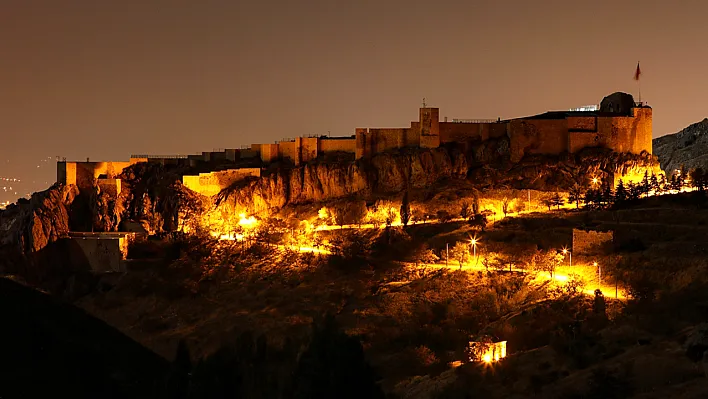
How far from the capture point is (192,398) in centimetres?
2342

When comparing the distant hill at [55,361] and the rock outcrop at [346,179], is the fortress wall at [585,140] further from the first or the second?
the distant hill at [55,361]

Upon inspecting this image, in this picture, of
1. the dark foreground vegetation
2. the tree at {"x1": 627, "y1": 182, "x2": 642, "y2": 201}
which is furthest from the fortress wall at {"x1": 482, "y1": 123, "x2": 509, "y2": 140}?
the dark foreground vegetation

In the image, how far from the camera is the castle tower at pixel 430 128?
61.4 m

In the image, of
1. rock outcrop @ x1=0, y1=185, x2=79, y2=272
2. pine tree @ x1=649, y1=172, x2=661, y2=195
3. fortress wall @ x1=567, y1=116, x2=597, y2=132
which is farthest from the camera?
rock outcrop @ x1=0, y1=185, x2=79, y2=272

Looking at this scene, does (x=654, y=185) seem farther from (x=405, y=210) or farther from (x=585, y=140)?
(x=405, y=210)

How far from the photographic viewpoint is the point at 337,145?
6581 cm

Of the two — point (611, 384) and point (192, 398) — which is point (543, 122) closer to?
point (611, 384)

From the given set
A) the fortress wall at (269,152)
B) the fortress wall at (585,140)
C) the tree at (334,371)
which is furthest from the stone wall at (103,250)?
the tree at (334,371)

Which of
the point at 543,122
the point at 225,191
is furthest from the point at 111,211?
the point at 543,122

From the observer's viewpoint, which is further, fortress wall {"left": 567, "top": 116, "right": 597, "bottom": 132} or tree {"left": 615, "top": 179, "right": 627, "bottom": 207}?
fortress wall {"left": 567, "top": 116, "right": 597, "bottom": 132}

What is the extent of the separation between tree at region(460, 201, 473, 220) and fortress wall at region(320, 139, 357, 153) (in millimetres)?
12726

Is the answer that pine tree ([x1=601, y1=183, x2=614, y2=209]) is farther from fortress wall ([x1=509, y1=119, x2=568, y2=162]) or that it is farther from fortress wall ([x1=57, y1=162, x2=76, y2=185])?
fortress wall ([x1=57, y1=162, x2=76, y2=185])

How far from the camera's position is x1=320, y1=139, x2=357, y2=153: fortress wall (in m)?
65.2

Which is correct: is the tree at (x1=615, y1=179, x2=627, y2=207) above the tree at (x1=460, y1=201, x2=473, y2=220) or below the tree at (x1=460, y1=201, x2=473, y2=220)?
above
